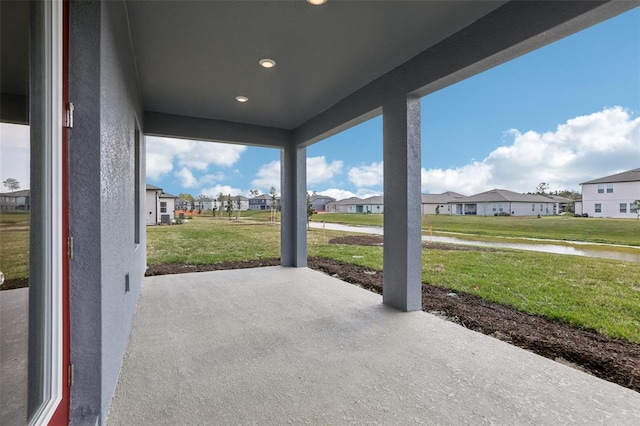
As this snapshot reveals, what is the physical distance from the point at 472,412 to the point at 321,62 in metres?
3.37

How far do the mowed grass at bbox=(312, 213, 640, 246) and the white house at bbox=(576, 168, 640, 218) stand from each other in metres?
0.10

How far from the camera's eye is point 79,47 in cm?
159

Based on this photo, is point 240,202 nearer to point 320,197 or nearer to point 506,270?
point 320,197

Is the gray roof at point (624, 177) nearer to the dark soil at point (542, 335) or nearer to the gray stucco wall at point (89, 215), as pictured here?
the dark soil at point (542, 335)

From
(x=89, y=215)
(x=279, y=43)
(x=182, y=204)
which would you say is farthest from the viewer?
(x=182, y=204)

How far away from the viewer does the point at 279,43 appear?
3.09 metres

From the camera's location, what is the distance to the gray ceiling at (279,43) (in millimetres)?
2588

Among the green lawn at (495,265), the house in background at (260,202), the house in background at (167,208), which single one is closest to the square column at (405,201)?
the green lawn at (495,265)

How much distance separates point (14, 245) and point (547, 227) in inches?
228

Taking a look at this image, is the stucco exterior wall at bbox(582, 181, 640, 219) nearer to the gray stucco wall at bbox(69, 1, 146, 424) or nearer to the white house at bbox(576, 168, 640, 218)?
the white house at bbox(576, 168, 640, 218)

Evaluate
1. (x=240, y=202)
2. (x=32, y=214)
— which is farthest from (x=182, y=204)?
(x=32, y=214)

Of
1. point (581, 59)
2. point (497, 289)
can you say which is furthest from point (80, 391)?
point (581, 59)

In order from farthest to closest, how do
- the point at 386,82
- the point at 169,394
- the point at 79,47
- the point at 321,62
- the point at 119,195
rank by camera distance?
the point at 386,82, the point at 321,62, the point at 119,195, the point at 169,394, the point at 79,47

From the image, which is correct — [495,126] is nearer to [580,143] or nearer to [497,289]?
[580,143]
